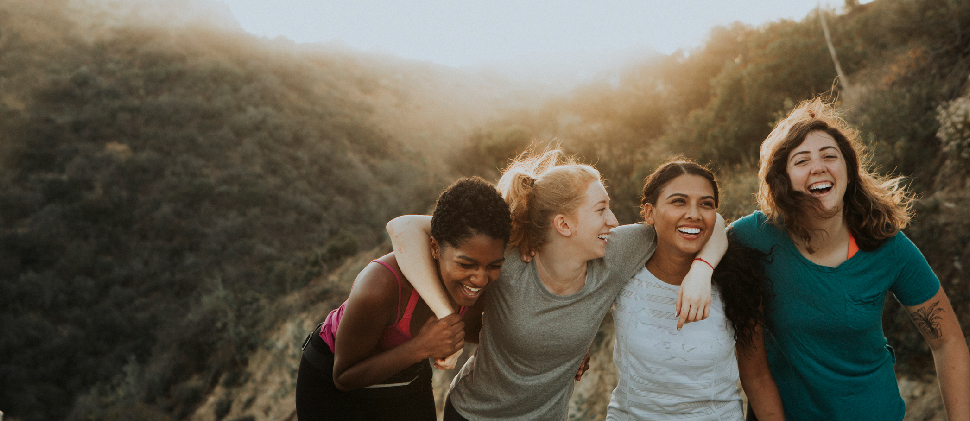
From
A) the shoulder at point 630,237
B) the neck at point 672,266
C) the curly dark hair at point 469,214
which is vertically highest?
the curly dark hair at point 469,214

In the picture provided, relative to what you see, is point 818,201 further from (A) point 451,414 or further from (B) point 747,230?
(A) point 451,414

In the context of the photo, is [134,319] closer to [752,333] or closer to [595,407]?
[595,407]

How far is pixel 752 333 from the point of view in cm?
212

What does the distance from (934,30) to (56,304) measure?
2013 centimetres

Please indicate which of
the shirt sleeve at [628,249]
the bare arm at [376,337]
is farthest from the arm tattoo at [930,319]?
the bare arm at [376,337]

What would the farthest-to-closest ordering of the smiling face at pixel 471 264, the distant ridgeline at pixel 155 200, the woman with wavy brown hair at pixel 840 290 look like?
the distant ridgeline at pixel 155 200
the woman with wavy brown hair at pixel 840 290
the smiling face at pixel 471 264

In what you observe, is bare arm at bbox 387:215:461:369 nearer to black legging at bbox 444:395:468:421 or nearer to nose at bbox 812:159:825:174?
black legging at bbox 444:395:468:421

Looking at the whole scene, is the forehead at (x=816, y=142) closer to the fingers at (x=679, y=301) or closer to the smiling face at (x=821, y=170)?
the smiling face at (x=821, y=170)

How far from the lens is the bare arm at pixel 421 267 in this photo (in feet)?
6.72

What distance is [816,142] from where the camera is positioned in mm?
2199

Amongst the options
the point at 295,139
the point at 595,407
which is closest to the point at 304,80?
the point at 295,139

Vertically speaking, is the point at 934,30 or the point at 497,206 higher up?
the point at 934,30

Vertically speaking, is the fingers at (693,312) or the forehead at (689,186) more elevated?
the forehead at (689,186)

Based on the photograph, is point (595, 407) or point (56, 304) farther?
point (56, 304)
